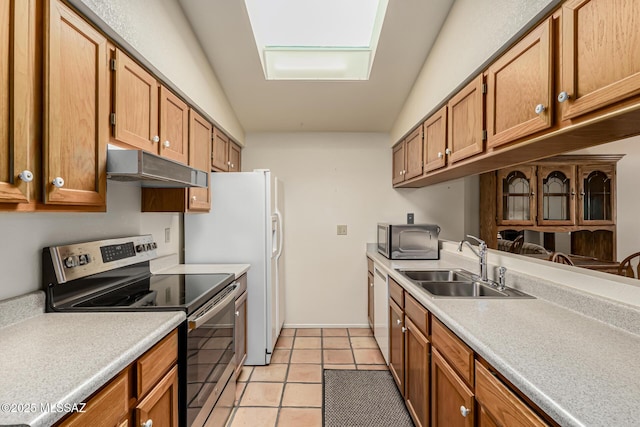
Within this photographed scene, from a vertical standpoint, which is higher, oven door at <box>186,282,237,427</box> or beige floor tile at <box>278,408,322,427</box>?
oven door at <box>186,282,237,427</box>

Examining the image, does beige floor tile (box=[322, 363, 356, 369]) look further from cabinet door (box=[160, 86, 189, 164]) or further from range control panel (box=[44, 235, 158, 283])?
cabinet door (box=[160, 86, 189, 164])

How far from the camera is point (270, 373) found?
8.63 ft

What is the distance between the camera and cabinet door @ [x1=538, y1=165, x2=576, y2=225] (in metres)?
1.79

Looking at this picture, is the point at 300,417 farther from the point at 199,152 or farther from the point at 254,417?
the point at 199,152

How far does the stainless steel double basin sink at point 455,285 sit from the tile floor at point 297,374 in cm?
Answer: 94

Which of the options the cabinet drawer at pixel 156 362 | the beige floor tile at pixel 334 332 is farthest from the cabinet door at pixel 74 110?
the beige floor tile at pixel 334 332

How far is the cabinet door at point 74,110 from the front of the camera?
107cm

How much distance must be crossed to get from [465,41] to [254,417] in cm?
258

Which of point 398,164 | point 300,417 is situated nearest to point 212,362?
point 300,417

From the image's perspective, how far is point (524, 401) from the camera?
88 centimetres

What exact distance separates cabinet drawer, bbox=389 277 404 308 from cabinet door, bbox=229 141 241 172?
1892 millimetres

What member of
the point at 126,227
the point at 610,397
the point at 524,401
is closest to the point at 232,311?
the point at 126,227

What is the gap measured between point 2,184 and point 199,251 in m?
1.89

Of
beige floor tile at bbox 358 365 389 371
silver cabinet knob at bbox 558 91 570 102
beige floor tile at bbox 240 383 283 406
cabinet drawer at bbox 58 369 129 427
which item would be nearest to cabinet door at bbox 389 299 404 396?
beige floor tile at bbox 358 365 389 371
